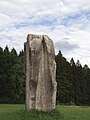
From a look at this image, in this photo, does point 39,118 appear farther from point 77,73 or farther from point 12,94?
point 77,73

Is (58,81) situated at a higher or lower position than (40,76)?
higher

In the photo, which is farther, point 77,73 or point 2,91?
point 77,73

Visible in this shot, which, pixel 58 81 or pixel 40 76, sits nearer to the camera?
pixel 40 76

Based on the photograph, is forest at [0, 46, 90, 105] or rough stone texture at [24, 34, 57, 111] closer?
rough stone texture at [24, 34, 57, 111]

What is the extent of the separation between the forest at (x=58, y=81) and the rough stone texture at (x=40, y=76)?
2185 inches

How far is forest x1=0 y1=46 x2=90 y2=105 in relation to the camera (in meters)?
88.9

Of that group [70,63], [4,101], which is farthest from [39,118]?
[70,63]

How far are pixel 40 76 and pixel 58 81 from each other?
7214 centimetres

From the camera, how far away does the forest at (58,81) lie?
3501 inches

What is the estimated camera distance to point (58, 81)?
312ft

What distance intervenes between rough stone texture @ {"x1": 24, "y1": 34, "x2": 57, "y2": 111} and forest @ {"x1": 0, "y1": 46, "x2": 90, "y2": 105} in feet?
182

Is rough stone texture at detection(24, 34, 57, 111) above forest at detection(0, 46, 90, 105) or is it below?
below

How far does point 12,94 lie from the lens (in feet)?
290

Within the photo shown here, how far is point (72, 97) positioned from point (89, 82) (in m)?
12.3
